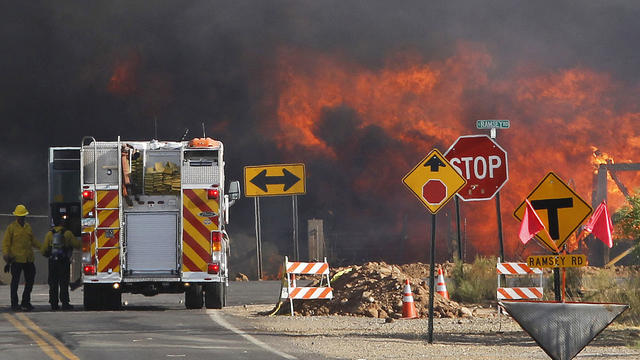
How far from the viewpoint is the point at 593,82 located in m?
45.5

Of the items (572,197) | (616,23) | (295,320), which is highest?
(616,23)

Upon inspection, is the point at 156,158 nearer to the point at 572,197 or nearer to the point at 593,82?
the point at 572,197

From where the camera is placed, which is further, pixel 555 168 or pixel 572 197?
pixel 555 168

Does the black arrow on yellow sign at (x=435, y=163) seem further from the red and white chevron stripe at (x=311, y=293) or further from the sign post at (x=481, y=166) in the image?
the red and white chevron stripe at (x=311, y=293)

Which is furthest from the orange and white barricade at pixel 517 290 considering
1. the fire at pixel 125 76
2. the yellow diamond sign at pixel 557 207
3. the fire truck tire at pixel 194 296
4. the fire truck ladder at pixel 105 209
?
the fire at pixel 125 76

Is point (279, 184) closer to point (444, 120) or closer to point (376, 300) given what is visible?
point (376, 300)

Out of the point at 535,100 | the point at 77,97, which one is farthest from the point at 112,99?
the point at 535,100

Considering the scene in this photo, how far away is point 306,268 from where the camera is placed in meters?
22.5

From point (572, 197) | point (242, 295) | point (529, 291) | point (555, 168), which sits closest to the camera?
point (572, 197)

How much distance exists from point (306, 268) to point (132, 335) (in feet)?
18.6

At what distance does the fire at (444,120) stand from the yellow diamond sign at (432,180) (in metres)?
26.7

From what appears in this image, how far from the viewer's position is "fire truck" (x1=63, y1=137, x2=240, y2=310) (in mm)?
22516

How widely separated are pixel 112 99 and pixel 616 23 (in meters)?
20.5

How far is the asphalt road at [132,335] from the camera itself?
14.9 m
